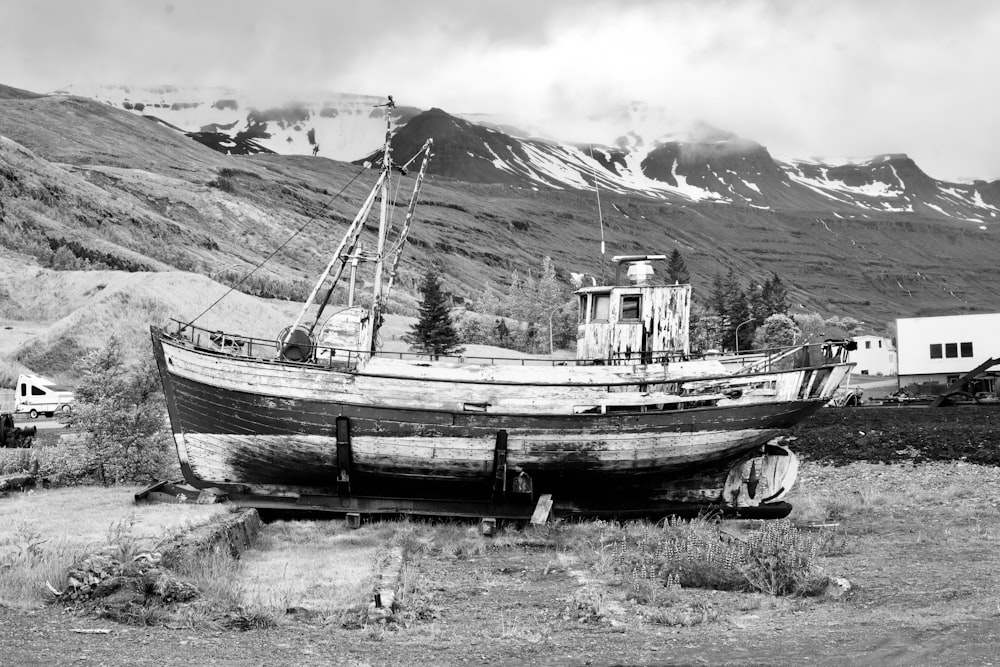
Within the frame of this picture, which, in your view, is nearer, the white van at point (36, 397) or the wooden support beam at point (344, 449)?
the wooden support beam at point (344, 449)

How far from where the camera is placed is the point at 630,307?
21.4m

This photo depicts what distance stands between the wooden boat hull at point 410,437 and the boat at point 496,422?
Result: 28mm

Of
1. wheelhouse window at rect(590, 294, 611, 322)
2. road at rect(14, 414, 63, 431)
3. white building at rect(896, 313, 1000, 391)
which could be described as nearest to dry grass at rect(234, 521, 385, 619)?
wheelhouse window at rect(590, 294, 611, 322)

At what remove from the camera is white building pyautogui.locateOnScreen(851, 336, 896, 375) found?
86.9 metres

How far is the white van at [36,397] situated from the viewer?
39.3 meters

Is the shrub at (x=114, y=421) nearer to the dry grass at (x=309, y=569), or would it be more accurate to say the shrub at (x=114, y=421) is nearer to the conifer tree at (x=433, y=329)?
the dry grass at (x=309, y=569)

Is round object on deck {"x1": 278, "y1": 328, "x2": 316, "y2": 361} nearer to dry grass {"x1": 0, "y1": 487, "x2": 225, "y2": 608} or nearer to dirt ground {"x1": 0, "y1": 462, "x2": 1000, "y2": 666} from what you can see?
dry grass {"x1": 0, "y1": 487, "x2": 225, "y2": 608}

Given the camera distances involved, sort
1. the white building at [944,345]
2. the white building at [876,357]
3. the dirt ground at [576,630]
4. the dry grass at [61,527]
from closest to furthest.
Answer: the dirt ground at [576,630] < the dry grass at [61,527] < the white building at [944,345] < the white building at [876,357]

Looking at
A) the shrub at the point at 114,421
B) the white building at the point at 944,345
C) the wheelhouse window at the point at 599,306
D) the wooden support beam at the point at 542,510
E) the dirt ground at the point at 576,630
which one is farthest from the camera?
the white building at the point at 944,345

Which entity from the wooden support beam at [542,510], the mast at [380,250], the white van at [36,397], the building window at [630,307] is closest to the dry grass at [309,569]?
the wooden support beam at [542,510]

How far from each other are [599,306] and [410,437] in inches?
213

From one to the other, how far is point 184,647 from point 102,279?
51175 mm

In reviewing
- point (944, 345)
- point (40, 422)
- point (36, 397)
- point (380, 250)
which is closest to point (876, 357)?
point (944, 345)

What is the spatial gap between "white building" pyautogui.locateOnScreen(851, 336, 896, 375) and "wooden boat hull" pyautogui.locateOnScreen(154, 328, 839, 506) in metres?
71.8
